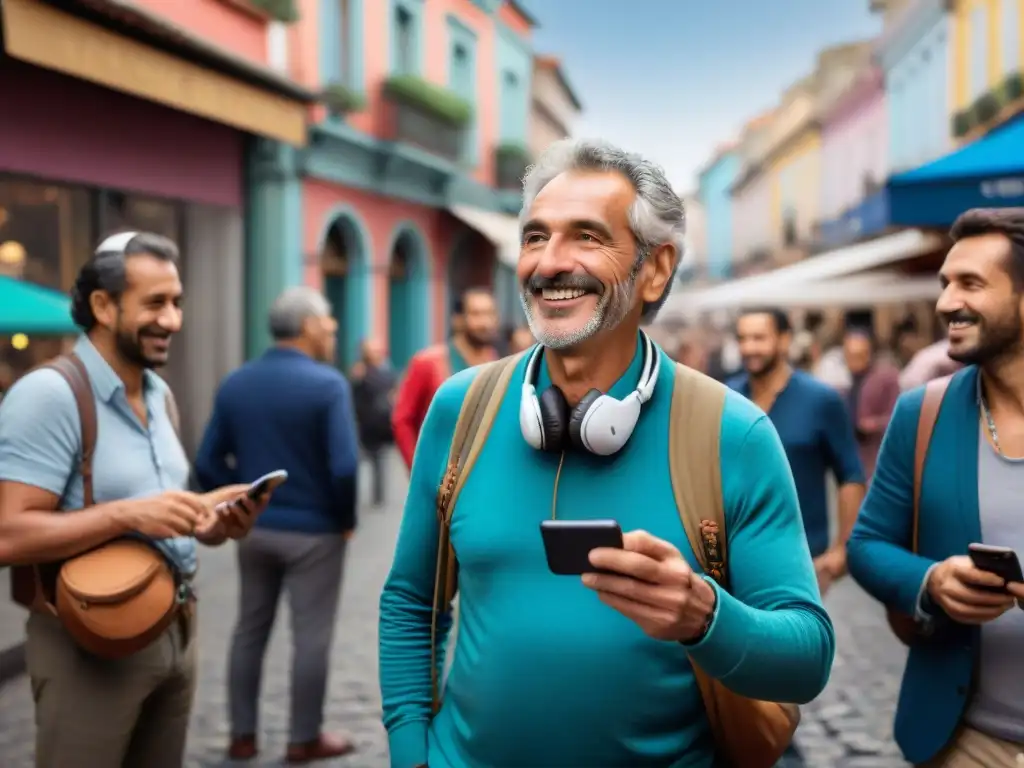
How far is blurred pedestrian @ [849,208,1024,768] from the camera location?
102 inches

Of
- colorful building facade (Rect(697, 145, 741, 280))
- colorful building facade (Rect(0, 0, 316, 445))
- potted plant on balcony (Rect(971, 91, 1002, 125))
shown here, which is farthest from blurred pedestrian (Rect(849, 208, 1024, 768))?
colorful building facade (Rect(697, 145, 741, 280))

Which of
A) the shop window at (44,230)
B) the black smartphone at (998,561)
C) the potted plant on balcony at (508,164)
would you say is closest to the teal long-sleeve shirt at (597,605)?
the black smartphone at (998,561)

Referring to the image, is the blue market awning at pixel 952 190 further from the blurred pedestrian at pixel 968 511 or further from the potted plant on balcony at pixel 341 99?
the potted plant on balcony at pixel 341 99

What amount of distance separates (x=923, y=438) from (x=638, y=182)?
1.13m

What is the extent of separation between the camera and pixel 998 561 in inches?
90.2

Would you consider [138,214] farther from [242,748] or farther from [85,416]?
[85,416]

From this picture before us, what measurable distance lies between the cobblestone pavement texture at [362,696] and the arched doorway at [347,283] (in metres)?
9.58

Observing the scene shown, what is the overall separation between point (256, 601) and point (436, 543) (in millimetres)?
3056

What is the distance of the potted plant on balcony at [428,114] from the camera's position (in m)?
18.0

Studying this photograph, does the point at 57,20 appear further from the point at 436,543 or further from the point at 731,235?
the point at 731,235

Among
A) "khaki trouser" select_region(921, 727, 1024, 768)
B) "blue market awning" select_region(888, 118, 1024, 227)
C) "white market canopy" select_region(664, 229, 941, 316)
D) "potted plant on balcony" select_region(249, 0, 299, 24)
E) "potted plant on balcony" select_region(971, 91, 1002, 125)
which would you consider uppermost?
"potted plant on balcony" select_region(249, 0, 299, 24)

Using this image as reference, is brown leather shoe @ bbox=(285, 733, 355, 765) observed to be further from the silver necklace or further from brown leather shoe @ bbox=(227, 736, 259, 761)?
the silver necklace

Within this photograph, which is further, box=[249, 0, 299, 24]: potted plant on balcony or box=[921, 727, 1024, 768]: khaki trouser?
box=[249, 0, 299, 24]: potted plant on balcony

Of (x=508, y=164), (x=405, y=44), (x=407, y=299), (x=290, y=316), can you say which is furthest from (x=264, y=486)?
(x=508, y=164)
